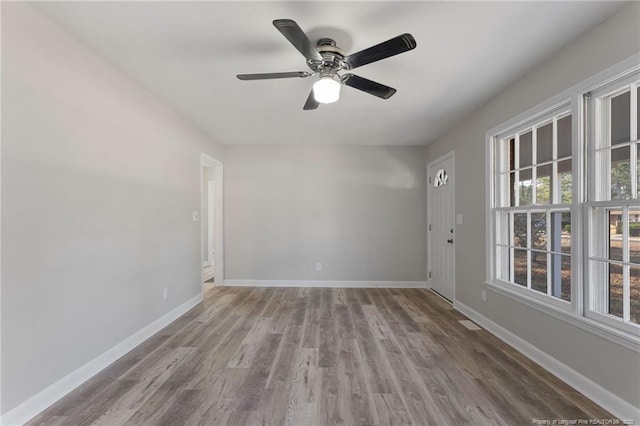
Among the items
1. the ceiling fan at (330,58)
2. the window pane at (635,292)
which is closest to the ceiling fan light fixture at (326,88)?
the ceiling fan at (330,58)

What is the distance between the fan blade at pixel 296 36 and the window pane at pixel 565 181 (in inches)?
80.4

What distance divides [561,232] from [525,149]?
87cm

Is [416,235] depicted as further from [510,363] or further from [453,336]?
[510,363]

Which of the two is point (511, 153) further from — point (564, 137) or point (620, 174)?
point (620, 174)

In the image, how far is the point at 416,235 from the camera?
4723 mm

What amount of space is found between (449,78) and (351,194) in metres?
2.55

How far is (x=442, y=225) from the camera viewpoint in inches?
164

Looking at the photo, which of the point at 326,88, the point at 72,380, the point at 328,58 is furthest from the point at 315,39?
the point at 72,380

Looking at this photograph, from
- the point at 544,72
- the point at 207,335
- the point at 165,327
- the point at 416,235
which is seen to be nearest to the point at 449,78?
the point at 544,72

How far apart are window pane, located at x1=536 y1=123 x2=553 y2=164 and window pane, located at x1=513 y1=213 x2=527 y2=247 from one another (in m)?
0.54

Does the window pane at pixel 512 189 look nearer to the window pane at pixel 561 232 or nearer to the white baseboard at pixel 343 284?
the window pane at pixel 561 232

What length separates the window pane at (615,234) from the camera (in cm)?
174

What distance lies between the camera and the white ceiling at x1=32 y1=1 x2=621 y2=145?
1.63 m

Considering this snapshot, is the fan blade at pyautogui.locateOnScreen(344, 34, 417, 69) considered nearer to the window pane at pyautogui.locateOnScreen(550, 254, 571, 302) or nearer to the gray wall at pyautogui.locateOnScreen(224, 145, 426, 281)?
the window pane at pyautogui.locateOnScreen(550, 254, 571, 302)
